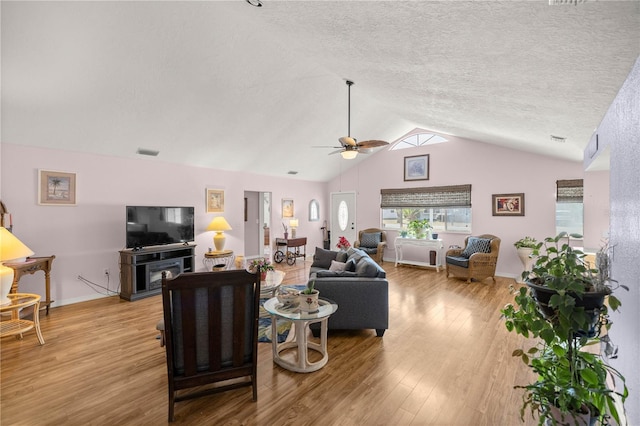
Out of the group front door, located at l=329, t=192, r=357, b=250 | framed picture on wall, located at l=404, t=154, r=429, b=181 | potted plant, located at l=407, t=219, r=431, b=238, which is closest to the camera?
potted plant, located at l=407, t=219, r=431, b=238

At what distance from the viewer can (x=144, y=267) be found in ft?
15.3

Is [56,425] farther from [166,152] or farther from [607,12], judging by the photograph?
[166,152]

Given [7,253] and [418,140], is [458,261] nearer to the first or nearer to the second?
[418,140]

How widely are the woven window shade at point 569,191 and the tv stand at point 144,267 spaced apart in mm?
7015

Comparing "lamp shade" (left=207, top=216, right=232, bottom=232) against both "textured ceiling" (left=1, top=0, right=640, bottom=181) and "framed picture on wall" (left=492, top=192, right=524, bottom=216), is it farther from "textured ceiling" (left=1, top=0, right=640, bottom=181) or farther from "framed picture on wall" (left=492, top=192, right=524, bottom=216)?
"framed picture on wall" (left=492, top=192, right=524, bottom=216)

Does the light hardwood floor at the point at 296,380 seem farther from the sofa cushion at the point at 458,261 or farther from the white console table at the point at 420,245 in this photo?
the white console table at the point at 420,245

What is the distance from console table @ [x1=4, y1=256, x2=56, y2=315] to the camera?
3451 mm

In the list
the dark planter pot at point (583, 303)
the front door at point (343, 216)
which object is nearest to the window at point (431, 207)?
the front door at point (343, 216)

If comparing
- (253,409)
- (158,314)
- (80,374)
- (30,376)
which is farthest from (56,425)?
(158,314)

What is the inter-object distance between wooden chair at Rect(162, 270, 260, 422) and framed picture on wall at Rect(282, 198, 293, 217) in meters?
5.75

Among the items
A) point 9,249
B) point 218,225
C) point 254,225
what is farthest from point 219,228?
point 9,249

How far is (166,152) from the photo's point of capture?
516 cm

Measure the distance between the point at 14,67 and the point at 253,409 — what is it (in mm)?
3932

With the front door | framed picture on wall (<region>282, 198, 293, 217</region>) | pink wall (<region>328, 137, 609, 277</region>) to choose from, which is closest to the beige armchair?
pink wall (<region>328, 137, 609, 277</region>)
